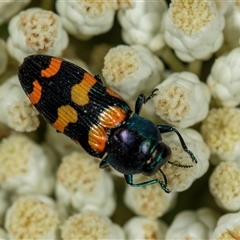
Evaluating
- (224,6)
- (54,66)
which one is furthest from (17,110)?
(224,6)

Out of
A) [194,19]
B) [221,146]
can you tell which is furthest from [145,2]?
[221,146]

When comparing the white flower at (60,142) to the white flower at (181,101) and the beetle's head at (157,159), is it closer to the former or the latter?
the beetle's head at (157,159)

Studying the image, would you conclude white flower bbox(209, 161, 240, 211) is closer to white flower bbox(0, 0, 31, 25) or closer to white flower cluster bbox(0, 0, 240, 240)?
white flower cluster bbox(0, 0, 240, 240)

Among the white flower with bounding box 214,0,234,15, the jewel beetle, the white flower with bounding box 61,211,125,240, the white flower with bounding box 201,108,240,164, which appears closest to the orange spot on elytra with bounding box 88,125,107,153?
the jewel beetle

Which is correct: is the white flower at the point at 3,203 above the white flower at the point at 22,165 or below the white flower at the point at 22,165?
below

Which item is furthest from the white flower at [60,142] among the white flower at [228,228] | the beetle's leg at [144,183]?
Result: the white flower at [228,228]

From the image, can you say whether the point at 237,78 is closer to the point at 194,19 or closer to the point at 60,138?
the point at 194,19
